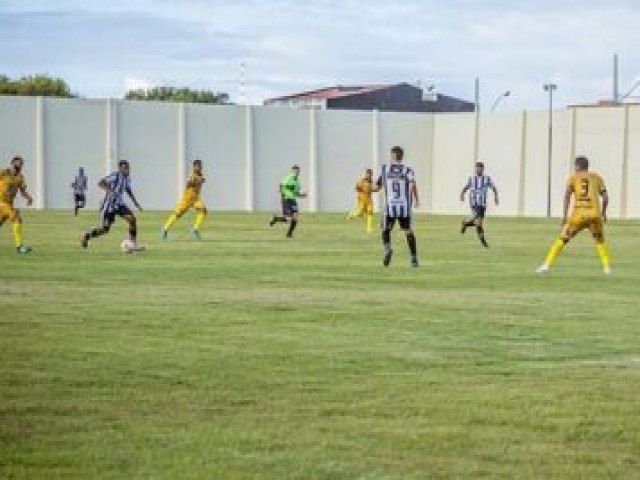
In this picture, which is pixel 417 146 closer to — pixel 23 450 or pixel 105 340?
pixel 105 340

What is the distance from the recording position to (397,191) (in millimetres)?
27375

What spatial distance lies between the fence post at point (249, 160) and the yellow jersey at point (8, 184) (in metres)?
41.7

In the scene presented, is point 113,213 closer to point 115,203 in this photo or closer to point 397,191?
point 115,203

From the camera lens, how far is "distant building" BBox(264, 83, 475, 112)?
340ft

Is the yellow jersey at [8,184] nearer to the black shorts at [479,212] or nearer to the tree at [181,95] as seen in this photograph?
the black shorts at [479,212]

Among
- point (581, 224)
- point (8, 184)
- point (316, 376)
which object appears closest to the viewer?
point (316, 376)

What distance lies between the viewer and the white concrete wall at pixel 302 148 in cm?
6875

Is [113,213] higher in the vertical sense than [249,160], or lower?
lower

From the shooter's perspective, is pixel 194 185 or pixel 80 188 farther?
pixel 80 188

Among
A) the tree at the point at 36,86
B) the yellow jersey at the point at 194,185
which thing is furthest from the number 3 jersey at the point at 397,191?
the tree at the point at 36,86

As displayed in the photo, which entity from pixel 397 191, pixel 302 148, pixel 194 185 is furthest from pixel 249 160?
pixel 397 191

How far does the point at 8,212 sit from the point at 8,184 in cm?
89

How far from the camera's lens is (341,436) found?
879 centimetres

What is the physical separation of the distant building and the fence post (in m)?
28.5
